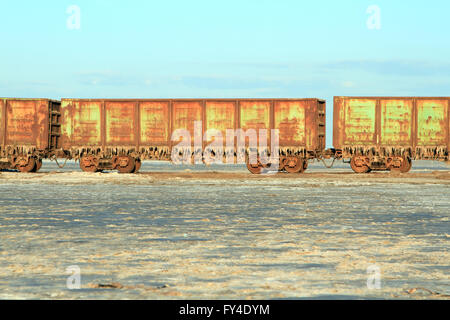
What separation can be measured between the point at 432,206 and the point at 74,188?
11.2 m

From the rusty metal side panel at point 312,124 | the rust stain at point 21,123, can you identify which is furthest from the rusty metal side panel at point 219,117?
the rust stain at point 21,123

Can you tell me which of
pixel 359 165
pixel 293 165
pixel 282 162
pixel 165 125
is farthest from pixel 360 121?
pixel 165 125

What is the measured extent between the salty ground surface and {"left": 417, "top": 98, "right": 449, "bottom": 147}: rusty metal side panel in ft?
33.0

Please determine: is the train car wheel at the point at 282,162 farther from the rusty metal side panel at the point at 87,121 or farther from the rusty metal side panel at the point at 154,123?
the rusty metal side panel at the point at 87,121

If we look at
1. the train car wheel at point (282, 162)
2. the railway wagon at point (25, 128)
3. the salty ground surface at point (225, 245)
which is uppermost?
the railway wagon at point (25, 128)

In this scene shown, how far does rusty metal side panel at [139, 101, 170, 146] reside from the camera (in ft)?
88.0

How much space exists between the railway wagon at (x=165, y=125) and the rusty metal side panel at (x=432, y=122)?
4.23m

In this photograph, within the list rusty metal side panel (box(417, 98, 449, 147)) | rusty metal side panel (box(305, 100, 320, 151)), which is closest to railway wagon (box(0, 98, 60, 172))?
rusty metal side panel (box(305, 100, 320, 151))

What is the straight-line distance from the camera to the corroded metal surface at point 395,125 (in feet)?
85.8

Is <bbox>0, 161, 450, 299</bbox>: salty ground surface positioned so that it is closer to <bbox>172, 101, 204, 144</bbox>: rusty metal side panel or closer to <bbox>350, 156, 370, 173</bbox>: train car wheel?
<bbox>172, 101, 204, 144</bbox>: rusty metal side panel

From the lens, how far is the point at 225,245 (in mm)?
8211

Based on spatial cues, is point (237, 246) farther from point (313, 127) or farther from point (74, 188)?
point (313, 127)

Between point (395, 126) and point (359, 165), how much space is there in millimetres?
2379
